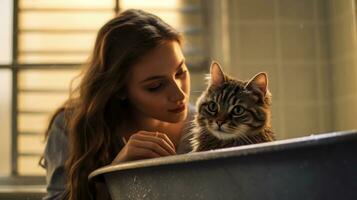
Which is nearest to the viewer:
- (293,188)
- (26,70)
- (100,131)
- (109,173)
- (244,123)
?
(293,188)

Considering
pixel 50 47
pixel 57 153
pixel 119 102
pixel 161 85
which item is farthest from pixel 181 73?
pixel 50 47

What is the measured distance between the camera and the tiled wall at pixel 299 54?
1.21 m

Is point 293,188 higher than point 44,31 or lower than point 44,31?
lower

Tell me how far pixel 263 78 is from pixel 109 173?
0.95 ft

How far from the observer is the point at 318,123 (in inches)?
46.3

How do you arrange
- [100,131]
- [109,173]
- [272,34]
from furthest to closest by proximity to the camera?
[272,34]
[100,131]
[109,173]

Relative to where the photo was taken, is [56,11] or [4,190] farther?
[56,11]

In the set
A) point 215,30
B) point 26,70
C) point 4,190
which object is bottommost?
point 4,190

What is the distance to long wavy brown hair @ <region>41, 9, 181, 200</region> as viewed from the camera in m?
0.85

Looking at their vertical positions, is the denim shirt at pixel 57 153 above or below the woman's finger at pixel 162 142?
below

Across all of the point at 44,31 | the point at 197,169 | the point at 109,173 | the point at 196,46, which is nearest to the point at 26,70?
the point at 44,31

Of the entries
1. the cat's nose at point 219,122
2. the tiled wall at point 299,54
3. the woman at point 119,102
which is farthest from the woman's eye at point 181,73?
the tiled wall at point 299,54

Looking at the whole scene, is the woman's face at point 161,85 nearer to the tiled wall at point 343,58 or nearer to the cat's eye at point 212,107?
the cat's eye at point 212,107

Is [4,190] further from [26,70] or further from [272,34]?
[272,34]
